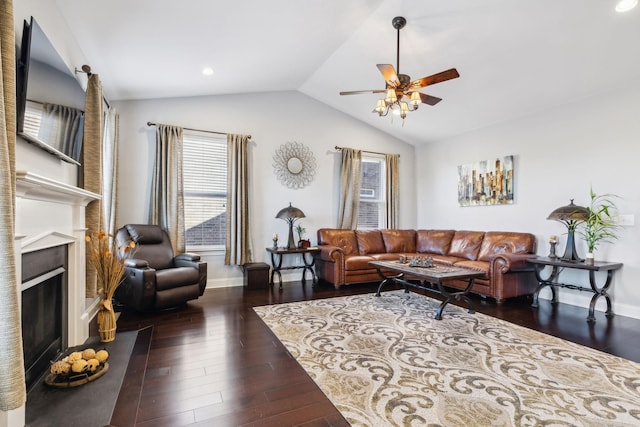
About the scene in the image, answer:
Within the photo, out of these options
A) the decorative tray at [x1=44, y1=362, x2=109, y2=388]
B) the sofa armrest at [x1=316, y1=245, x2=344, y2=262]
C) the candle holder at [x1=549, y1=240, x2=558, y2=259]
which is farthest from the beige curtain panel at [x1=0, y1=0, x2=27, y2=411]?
the candle holder at [x1=549, y1=240, x2=558, y2=259]

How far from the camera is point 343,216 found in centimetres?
586

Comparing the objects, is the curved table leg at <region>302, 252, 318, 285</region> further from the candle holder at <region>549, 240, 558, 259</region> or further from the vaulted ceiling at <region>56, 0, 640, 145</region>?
the candle holder at <region>549, 240, 558, 259</region>

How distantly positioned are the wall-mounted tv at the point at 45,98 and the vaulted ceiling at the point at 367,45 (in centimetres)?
75

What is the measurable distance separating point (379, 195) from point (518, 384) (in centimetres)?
459

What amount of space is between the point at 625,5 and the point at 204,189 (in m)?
5.18

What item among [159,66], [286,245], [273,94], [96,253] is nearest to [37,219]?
[96,253]

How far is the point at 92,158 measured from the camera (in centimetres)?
299

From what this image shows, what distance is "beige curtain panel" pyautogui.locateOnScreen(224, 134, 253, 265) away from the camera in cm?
495

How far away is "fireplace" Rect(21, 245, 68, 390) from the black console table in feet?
15.8

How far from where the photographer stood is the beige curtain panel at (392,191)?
6285mm

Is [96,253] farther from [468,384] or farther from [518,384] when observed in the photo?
[518,384]

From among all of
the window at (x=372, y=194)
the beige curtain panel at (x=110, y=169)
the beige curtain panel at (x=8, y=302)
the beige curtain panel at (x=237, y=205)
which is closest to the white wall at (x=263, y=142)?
the beige curtain panel at (x=237, y=205)

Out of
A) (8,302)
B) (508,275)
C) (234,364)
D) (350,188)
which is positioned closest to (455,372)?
(234,364)

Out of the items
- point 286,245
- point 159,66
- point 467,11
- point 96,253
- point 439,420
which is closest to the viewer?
point 439,420
